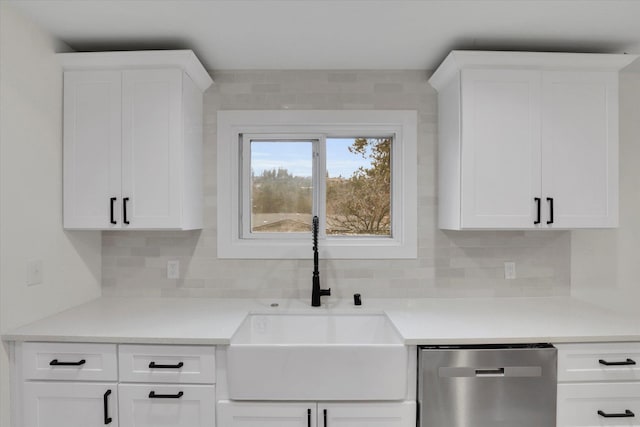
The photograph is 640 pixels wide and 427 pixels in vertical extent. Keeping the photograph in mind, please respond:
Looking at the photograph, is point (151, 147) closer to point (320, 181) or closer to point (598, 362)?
point (320, 181)

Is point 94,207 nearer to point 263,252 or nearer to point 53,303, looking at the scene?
point 53,303

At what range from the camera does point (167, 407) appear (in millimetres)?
1673

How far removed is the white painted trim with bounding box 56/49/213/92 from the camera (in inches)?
76.9

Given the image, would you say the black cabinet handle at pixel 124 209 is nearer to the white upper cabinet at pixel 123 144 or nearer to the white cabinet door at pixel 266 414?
the white upper cabinet at pixel 123 144

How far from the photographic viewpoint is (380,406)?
5.48 feet

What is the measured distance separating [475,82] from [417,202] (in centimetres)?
73

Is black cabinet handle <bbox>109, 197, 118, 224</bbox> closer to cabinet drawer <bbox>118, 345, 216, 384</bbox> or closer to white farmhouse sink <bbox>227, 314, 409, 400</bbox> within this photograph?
cabinet drawer <bbox>118, 345, 216, 384</bbox>

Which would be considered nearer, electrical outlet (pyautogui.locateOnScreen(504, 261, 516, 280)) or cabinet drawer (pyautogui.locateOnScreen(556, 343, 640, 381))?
cabinet drawer (pyautogui.locateOnScreen(556, 343, 640, 381))

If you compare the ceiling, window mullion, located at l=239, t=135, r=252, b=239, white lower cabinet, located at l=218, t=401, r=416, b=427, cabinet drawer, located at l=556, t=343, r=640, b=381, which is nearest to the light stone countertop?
cabinet drawer, located at l=556, t=343, r=640, b=381

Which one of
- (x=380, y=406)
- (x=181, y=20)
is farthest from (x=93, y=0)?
(x=380, y=406)

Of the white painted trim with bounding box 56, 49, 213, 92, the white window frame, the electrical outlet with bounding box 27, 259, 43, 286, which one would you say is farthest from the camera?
the white window frame

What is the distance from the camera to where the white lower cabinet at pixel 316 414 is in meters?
1.67

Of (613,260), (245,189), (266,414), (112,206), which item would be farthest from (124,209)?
(613,260)

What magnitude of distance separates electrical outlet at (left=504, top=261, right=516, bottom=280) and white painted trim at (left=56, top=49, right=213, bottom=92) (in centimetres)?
211
